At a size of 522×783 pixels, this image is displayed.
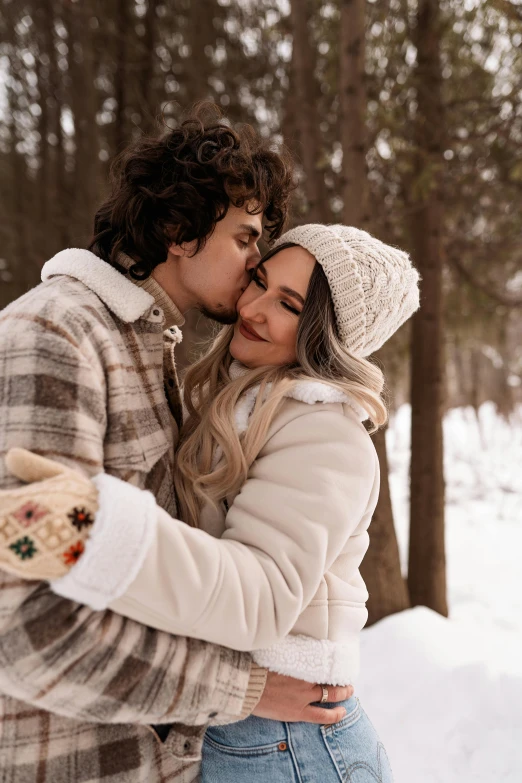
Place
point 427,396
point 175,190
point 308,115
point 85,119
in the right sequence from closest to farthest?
point 175,190 → point 308,115 → point 427,396 → point 85,119

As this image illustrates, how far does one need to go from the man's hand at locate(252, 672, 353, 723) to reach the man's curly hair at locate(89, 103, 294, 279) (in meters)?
1.12

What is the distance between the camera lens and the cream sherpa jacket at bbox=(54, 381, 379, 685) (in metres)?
1.29

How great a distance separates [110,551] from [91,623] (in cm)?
16

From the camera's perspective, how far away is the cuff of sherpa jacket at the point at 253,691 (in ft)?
5.00

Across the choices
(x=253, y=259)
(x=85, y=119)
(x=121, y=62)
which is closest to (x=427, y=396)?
(x=253, y=259)

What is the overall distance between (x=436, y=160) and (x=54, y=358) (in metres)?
3.70

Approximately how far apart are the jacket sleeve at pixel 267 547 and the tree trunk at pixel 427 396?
324 cm

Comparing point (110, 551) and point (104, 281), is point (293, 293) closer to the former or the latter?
point (104, 281)

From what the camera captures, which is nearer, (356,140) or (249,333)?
(249,333)

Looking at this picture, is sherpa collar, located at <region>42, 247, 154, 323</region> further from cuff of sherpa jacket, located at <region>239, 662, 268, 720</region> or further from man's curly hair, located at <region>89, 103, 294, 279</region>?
cuff of sherpa jacket, located at <region>239, 662, 268, 720</region>

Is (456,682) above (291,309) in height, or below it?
below

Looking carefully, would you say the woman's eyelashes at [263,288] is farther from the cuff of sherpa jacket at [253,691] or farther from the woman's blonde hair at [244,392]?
the cuff of sherpa jacket at [253,691]

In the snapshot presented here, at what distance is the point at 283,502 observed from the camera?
152 centimetres

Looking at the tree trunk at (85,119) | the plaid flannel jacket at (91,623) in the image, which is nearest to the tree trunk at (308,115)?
the plaid flannel jacket at (91,623)
